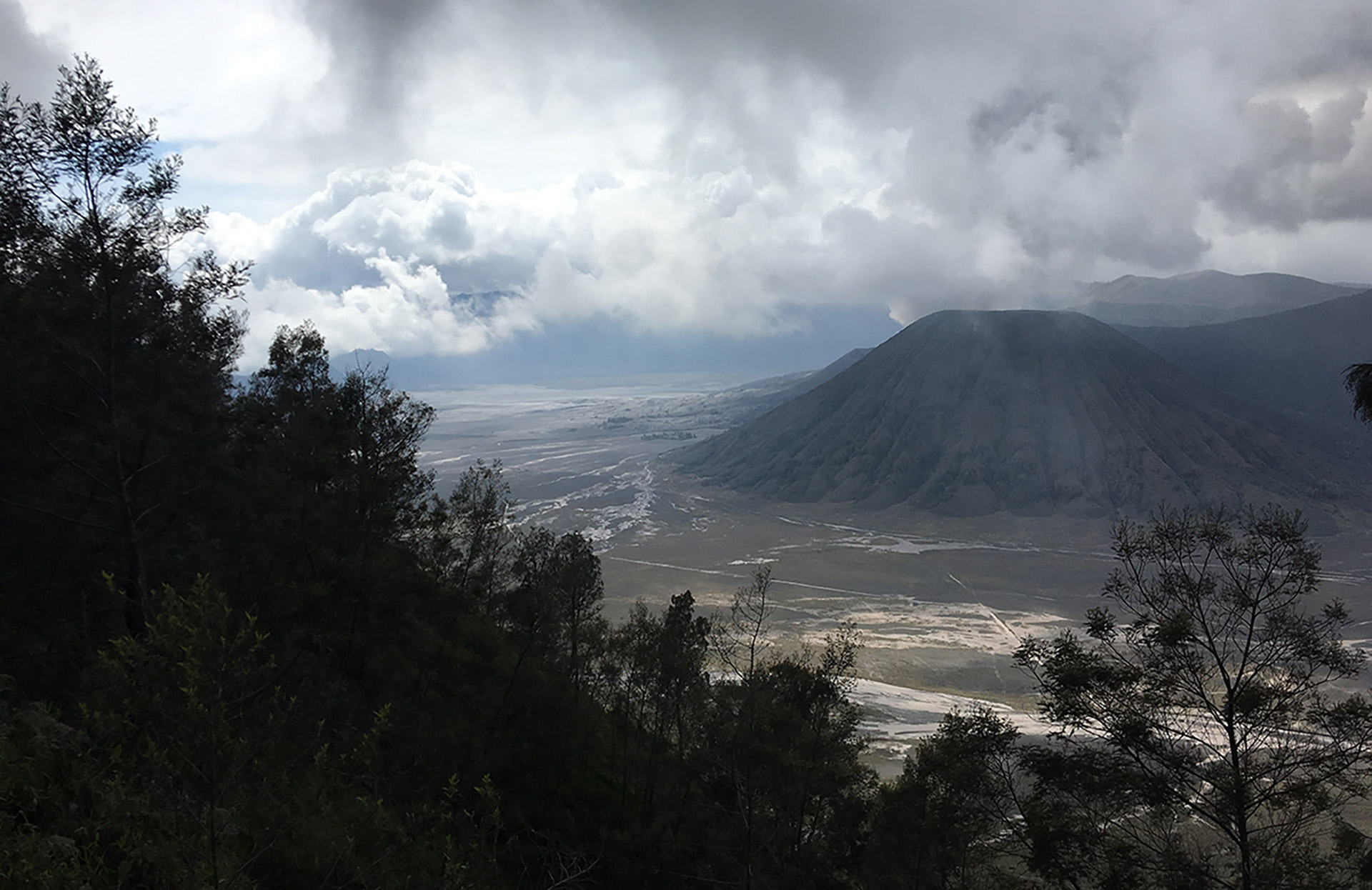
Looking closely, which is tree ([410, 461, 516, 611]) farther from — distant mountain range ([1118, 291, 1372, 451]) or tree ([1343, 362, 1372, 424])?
distant mountain range ([1118, 291, 1372, 451])

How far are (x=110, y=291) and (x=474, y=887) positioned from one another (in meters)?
11.4

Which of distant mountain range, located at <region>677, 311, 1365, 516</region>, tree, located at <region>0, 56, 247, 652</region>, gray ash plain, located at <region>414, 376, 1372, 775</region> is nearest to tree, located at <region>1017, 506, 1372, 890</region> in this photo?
tree, located at <region>0, 56, 247, 652</region>

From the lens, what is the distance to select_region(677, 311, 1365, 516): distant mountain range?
119 metres

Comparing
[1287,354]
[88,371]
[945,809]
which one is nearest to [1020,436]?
[1287,354]

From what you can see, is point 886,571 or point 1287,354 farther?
point 1287,354

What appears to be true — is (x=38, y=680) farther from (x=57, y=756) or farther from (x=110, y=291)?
(x=110, y=291)

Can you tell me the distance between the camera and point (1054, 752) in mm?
10781

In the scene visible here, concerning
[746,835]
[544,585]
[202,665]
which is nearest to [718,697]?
[746,835]

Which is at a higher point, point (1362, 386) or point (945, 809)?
point (1362, 386)

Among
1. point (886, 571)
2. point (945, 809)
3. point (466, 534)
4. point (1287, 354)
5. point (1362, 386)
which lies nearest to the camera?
point (1362, 386)

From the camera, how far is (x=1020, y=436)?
5246 inches

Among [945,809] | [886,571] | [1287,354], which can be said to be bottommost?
[886,571]

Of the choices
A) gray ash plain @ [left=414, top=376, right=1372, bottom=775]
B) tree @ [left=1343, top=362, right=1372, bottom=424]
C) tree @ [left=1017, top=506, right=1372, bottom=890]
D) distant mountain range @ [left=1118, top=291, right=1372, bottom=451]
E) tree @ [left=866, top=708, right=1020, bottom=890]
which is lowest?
gray ash plain @ [left=414, top=376, right=1372, bottom=775]

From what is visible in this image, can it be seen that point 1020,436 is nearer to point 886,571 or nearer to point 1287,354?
point 886,571
